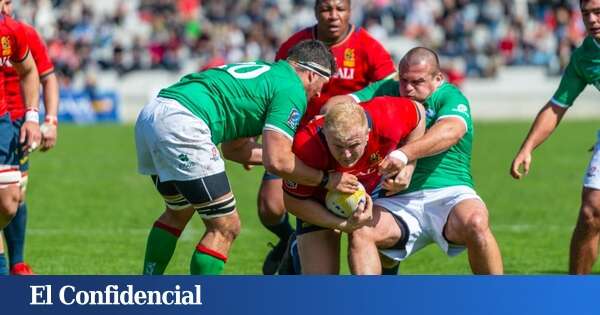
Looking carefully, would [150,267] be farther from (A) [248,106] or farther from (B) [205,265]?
(A) [248,106]

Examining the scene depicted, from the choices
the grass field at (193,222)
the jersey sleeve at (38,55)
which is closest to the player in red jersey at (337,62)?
the grass field at (193,222)

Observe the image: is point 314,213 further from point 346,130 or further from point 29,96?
point 29,96

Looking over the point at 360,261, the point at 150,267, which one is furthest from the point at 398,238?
the point at 150,267

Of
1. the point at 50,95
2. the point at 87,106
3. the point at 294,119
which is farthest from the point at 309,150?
the point at 87,106

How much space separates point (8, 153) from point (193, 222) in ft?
15.1

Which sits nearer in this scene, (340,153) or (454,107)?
(340,153)

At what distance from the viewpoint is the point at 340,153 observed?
21.6ft

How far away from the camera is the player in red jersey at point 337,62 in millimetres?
8805

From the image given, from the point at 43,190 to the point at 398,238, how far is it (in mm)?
8524

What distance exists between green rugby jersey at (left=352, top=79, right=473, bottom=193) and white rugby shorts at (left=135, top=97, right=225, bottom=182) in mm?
1353

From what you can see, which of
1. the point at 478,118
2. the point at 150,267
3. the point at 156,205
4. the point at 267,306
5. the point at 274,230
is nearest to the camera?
the point at 267,306

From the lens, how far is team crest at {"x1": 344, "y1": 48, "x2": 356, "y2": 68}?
889 cm

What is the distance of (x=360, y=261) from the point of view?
270 inches

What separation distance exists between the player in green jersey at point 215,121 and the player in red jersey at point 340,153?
0.18 m
